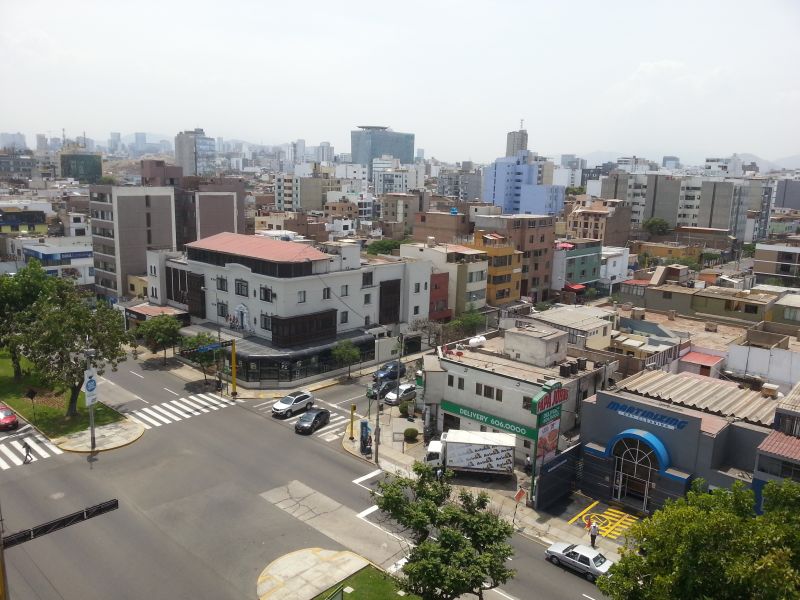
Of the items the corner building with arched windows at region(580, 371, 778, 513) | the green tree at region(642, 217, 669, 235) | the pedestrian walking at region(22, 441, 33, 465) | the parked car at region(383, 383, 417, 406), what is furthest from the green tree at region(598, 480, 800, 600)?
the green tree at region(642, 217, 669, 235)

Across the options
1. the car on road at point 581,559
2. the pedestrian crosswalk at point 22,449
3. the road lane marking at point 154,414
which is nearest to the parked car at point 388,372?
the road lane marking at point 154,414

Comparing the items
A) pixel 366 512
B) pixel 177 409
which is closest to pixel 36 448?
pixel 177 409

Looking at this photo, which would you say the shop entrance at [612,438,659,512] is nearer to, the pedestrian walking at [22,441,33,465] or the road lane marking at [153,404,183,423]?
the road lane marking at [153,404,183,423]

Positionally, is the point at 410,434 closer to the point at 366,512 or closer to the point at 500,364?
the point at 500,364

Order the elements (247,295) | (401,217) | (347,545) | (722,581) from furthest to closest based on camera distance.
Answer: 1. (401,217)
2. (247,295)
3. (347,545)
4. (722,581)

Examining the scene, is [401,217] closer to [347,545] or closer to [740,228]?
[740,228]

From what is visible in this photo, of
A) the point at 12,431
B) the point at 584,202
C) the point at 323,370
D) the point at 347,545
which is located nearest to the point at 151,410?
the point at 12,431

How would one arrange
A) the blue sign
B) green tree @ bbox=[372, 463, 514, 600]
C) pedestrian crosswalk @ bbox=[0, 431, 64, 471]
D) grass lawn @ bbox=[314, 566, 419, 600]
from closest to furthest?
green tree @ bbox=[372, 463, 514, 600] < grass lawn @ bbox=[314, 566, 419, 600] < the blue sign < pedestrian crosswalk @ bbox=[0, 431, 64, 471]
